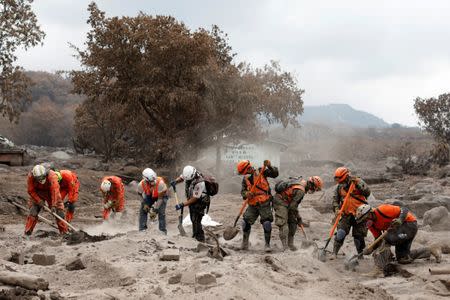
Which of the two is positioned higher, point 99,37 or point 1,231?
point 99,37

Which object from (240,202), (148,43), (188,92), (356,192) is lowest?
(240,202)

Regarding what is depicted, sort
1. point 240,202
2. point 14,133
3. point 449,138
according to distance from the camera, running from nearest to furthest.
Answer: point 240,202, point 449,138, point 14,133

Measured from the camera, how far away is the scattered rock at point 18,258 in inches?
331

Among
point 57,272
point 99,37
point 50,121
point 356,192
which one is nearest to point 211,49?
point 99,37

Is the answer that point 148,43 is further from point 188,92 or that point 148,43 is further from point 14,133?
point 14,133

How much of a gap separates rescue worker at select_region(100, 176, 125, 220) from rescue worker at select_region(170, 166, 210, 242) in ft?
7.56

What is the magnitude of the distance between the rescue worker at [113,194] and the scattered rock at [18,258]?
4.22 metres

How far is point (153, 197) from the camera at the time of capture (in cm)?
1175

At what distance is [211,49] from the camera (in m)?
26.7

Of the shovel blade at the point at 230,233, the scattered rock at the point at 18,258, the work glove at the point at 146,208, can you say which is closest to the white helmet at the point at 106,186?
the work glove at the point at 146,208

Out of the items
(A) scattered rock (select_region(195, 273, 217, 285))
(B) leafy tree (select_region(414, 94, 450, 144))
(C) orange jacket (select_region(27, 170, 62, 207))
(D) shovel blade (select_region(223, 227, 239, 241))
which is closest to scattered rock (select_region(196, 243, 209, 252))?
(D) shovel blade (select_region(223, 227, 239, 241))

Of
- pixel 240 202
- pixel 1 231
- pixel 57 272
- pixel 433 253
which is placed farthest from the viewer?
pixel 240 202

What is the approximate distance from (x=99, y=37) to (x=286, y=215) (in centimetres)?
1735

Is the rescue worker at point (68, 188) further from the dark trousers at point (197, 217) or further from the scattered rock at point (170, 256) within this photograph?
the scattered rock at point (170, 256)
